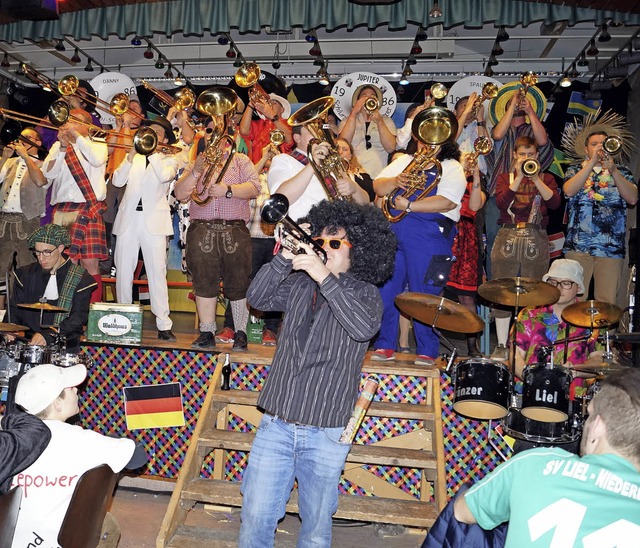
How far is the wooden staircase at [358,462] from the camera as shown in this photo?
4.25 metres

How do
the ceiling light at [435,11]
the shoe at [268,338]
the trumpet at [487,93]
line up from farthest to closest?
the trumpet at [487,93] → the ceiling light at [435,11] → the shoe at [268,338]

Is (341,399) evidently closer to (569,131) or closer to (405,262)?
(405,262)

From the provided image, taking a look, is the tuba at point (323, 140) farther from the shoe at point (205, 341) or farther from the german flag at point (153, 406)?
the german flag at point (153, 406)

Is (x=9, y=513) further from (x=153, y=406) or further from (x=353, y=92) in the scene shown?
(x=353, y=92)

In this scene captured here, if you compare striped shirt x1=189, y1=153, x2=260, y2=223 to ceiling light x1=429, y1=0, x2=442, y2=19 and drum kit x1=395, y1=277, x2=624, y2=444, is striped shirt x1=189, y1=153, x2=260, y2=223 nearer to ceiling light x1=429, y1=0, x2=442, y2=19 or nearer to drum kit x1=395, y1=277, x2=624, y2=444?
drum kit x1=395, y1=277, x2=624, y2=444

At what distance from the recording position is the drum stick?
3180 millimetres

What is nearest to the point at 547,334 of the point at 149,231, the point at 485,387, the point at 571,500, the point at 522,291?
the point at 522,291

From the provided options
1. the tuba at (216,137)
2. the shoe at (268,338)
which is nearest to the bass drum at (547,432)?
the shoe at (268,338)

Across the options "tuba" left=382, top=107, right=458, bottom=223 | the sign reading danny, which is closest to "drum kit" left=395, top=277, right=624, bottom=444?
"tuba" left=382, top=107, right=458, bottom=223

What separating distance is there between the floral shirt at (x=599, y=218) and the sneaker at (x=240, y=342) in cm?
325

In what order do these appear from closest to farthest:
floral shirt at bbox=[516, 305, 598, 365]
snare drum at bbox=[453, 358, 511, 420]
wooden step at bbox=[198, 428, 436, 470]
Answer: snare drum at bbox=[453, 358, 511, 420] → wooden step at bbox=[198, 428, 436, 470] → floral shirt at bbox=[516, 305, 598, 365]

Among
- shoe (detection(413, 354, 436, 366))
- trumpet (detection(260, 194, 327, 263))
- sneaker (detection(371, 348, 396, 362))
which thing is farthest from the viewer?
sneaker (detection(371, 348, 396, 362))

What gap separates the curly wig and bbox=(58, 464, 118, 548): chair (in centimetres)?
141

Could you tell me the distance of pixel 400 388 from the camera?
5.16 metres
